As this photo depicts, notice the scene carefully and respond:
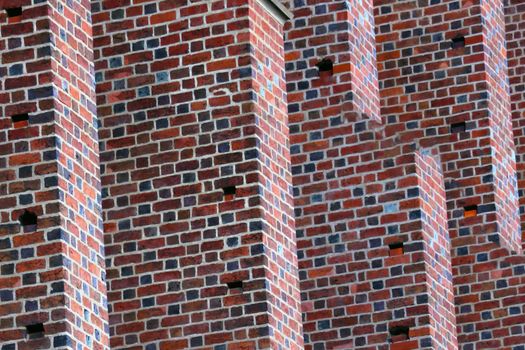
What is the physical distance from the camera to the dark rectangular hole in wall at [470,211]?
27.8 meters

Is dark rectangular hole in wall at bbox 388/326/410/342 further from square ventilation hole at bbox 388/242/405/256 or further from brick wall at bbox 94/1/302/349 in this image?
brick wall at bbox 94/1/302/349

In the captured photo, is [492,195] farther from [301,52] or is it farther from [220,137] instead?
[220,137]

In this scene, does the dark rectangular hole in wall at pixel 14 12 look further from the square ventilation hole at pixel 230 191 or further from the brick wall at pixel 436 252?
the brick wall at pixel 436 252

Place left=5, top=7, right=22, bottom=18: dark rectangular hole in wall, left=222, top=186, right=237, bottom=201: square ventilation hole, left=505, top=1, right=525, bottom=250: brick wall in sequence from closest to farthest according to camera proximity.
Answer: left=5, top=7, right=22, bottom=18: dark rectangular hole in wall
left=222, top=186, right=237, bottom=201: square ventilation hole
left=505, top=1, right=525, bottom=250: brick wall

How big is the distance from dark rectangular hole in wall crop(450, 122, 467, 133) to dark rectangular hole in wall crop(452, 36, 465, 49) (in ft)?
2.91

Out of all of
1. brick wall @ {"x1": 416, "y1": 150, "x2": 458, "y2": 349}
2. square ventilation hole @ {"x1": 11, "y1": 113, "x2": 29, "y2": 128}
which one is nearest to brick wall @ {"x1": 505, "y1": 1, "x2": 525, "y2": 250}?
brick wall @ {"x1": 416, "y1": 150, "x2": 458, "y2": 349}

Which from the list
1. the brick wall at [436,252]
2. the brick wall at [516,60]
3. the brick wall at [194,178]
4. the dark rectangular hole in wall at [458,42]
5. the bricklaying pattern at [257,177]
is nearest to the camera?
the bricklaying pattern at [257,177]

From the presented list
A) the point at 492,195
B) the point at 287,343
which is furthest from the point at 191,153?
the point at 492,195

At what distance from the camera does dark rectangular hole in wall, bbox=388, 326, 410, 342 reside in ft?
81.7

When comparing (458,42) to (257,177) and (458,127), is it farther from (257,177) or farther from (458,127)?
(257,177)

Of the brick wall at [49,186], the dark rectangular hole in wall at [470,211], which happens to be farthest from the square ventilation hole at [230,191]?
the dark rectangular hole in wall at [470,211]

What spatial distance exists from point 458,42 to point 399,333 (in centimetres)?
490

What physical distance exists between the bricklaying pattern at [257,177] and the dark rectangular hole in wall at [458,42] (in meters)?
0.05

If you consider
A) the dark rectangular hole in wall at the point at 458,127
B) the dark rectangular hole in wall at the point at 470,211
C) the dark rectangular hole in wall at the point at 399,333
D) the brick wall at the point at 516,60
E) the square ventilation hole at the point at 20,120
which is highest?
the brick wall at the point at 516,60
